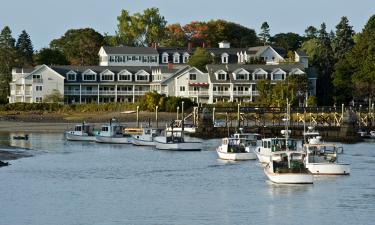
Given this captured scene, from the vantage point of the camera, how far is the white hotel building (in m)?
175

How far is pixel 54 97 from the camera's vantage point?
17538 cm

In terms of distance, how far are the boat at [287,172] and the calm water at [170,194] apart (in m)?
0.65

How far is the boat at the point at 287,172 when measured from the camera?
228 feet

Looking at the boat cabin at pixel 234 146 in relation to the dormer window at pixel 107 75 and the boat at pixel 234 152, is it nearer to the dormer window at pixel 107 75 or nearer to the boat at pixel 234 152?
the boat at pixel 234 152

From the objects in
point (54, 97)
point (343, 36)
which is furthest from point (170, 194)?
point (343, 36)

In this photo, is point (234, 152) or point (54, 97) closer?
point (234, 152)

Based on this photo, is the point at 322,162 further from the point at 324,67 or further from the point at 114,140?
the point at 324,67

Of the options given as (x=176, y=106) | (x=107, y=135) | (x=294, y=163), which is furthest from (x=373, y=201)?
(x=176, y=106)

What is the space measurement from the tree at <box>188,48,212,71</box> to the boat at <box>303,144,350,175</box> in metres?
107

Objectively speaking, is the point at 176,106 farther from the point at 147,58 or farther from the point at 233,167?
the point at 233,167

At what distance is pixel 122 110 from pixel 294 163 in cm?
9451

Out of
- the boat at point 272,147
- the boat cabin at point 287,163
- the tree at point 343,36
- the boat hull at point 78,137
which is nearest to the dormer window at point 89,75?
the tree at point 343,36

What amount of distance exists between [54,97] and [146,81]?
56.6 ft

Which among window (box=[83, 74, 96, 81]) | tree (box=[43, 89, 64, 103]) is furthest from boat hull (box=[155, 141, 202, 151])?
window (box=[83, 74, 96, 81])
